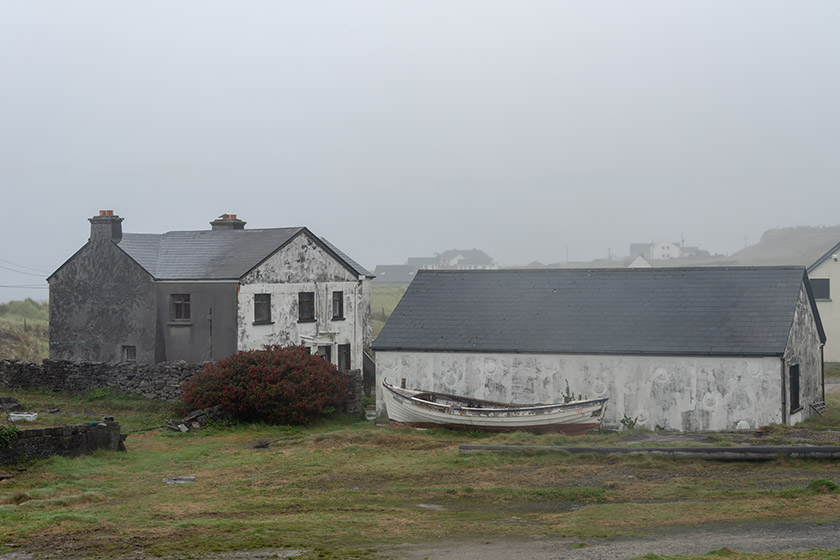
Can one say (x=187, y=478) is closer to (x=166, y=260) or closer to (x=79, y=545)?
(x=79, y=545)

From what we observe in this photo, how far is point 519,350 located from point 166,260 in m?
18.2

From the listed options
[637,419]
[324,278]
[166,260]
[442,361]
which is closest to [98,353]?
[166,260]

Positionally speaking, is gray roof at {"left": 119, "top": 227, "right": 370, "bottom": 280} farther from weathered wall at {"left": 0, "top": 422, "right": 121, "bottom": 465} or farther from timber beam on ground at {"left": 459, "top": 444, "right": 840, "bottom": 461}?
timber beam on ground at {"left": 459, "top": 444, "right": 840, "bottom": 461}

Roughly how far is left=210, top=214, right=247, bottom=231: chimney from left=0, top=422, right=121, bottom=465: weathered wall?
22.1 meters

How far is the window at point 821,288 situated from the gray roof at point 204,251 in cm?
3054

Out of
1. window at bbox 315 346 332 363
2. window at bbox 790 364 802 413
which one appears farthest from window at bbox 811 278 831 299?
window at bbox 315 346 332 363

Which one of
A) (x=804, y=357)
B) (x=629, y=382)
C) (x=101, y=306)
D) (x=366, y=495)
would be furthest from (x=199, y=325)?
(x=804, y=357)

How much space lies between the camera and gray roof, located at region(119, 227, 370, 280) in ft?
128

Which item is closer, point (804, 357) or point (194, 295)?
point (804, 357)

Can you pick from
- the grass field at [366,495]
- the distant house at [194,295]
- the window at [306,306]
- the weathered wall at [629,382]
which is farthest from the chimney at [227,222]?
the grass field at [366,495]

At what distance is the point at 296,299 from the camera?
4141 centimetres

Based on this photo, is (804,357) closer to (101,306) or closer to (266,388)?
(266,388)

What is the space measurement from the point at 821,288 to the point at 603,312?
94.0 feet

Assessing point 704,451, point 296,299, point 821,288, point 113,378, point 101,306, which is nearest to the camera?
point 704,451
